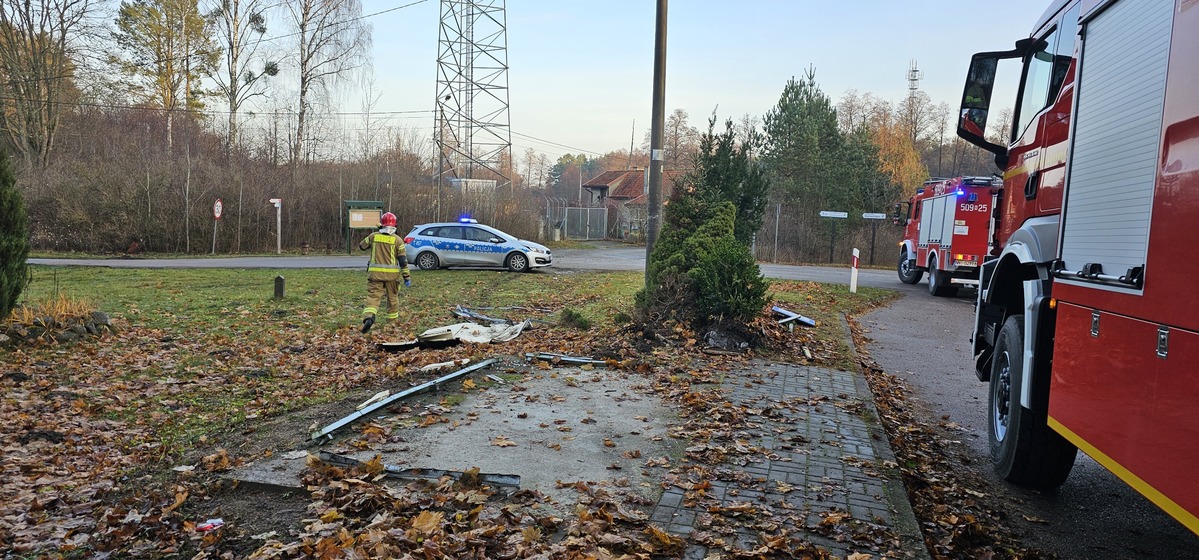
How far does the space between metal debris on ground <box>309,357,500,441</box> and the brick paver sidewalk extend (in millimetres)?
2510

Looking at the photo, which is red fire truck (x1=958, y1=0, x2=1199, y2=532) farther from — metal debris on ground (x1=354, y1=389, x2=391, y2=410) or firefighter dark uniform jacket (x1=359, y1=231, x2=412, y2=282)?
firefighter dark uniform jacket (x1=359, y1=231, x2=412, y2=282)

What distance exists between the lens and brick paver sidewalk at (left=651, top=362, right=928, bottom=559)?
3.94 metres

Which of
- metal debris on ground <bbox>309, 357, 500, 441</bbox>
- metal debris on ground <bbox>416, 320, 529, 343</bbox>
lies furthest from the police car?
metal debris on ground <bbox>309, 357, 500, 441</bbox>

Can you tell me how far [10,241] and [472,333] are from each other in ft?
19.4

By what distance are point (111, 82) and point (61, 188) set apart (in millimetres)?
10022

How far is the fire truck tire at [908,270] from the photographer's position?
23047mm

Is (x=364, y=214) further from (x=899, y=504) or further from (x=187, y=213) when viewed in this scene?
(x=899, y=504)

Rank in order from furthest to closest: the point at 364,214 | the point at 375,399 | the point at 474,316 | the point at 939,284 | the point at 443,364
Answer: the point at 364,214
the point at 939,284
the point at 474,316
the point at 443,364
the point at 375,399

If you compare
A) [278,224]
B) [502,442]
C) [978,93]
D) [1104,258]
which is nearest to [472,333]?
[502,442]

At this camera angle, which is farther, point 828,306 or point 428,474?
point 828,306

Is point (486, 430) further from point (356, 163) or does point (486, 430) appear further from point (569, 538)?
point (356, 163)

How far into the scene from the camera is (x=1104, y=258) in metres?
3.75

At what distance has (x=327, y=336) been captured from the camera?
11102 millimetres

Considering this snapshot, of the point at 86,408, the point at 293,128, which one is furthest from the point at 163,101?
the point at 86,408
